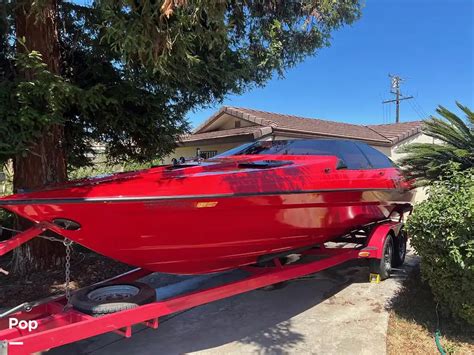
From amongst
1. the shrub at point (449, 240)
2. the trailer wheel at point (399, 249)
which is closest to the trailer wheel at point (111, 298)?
the shrub at point (449, 240)

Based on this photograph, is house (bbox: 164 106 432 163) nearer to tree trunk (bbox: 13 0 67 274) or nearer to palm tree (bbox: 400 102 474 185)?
tree trunk (bbox: 13 0 67 274)

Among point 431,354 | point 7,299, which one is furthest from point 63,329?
point 431,354

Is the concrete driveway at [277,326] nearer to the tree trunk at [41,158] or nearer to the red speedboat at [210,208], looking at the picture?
the red speedboat at [210,208]

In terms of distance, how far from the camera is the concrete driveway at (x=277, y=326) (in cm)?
391

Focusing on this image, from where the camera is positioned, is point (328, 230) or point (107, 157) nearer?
point (328, 230)

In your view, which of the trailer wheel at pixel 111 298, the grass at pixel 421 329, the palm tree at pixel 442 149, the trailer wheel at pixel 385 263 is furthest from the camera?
the trailer wheel at pixel 385 263

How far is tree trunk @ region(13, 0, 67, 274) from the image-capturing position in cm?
543

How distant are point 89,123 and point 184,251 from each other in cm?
346

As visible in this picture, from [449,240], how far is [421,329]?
93 centimetres

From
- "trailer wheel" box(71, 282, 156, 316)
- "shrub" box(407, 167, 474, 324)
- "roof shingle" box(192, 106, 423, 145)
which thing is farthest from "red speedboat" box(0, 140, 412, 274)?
"roof shingle" box(192, 106, 423, 145)

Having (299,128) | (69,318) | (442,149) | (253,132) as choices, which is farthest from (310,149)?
(299,128)

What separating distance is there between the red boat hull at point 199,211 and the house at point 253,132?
8.00 metres

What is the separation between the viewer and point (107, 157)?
734 cm

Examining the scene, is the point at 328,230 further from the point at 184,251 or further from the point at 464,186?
the point at 184,251
